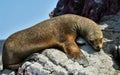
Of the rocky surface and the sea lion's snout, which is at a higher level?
the sea lion's snout

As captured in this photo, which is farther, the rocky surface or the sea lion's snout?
the sea lion's snout

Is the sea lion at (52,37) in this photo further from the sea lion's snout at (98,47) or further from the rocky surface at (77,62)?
the rocky surface at (77,62)

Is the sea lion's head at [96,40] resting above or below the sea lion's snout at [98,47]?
above

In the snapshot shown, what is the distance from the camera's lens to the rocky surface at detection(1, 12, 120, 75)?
7895 mm

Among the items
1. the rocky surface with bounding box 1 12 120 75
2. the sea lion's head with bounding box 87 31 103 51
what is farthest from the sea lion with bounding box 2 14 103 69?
the rocky surface with bounding box 1 12 120 75

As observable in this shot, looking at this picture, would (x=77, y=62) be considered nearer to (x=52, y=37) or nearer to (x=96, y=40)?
(x=96, y=40)

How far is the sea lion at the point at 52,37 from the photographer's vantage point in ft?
27.2

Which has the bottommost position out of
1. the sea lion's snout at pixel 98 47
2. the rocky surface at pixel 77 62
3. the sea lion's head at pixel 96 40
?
the rocky surface at pixel 77 62

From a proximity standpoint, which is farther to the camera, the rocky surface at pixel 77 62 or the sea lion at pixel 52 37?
the sea lion at pixel 52 37

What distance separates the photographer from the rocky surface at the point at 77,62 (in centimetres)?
789

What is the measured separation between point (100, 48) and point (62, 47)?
716mm

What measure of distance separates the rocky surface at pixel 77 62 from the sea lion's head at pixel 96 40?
87 mm

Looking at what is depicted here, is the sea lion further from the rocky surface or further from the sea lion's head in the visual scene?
the rocky surface

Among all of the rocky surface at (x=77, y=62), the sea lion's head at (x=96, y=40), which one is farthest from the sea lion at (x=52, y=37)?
the rocky surface at (x=77, y=62)
